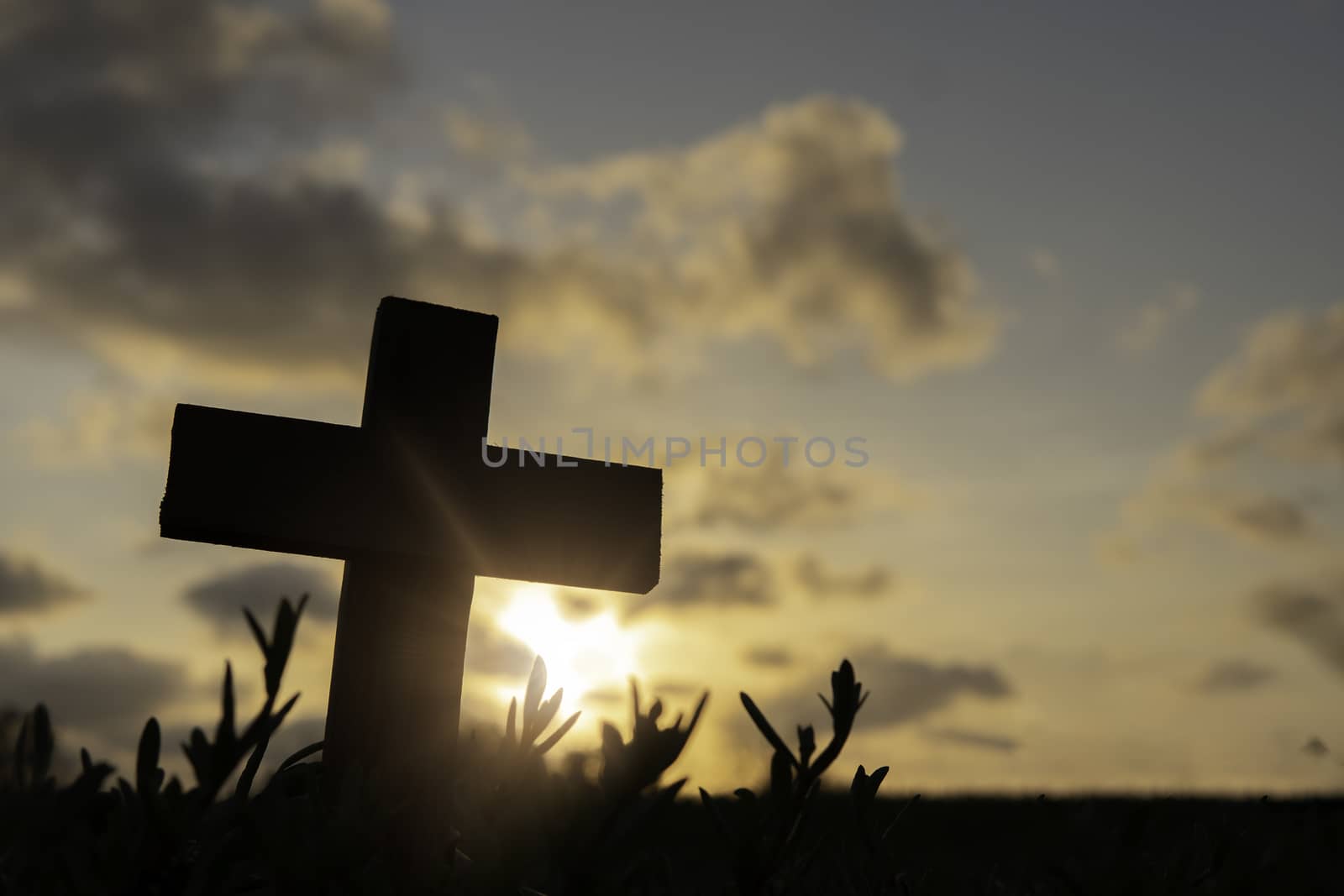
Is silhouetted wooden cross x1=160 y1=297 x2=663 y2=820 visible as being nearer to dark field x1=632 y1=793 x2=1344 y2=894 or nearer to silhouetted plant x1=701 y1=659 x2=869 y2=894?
dark field x1=632 y1=793 x2=1344 y2=894

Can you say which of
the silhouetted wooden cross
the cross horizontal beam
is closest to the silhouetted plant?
the silhouetted wooden cross

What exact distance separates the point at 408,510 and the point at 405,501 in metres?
0.03

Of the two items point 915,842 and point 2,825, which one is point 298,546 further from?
point 915,842

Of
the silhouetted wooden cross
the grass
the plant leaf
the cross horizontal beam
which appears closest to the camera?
the grass

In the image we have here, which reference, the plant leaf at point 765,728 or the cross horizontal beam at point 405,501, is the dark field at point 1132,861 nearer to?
the plant leaf at point 765,728

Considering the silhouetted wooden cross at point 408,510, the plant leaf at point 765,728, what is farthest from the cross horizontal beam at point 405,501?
the plant leaf at point 765,728

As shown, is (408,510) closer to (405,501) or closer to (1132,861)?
(405,501)

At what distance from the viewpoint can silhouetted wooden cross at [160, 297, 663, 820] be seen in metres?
3.90

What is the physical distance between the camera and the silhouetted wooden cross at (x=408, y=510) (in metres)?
3.90

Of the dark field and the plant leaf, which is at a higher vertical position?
the plant leaf

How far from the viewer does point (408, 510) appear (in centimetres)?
410

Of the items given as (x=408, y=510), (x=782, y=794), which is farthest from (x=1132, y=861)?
(x=408, y=510)

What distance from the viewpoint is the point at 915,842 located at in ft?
38.8

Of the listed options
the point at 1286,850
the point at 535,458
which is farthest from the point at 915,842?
the point at 1286,850
